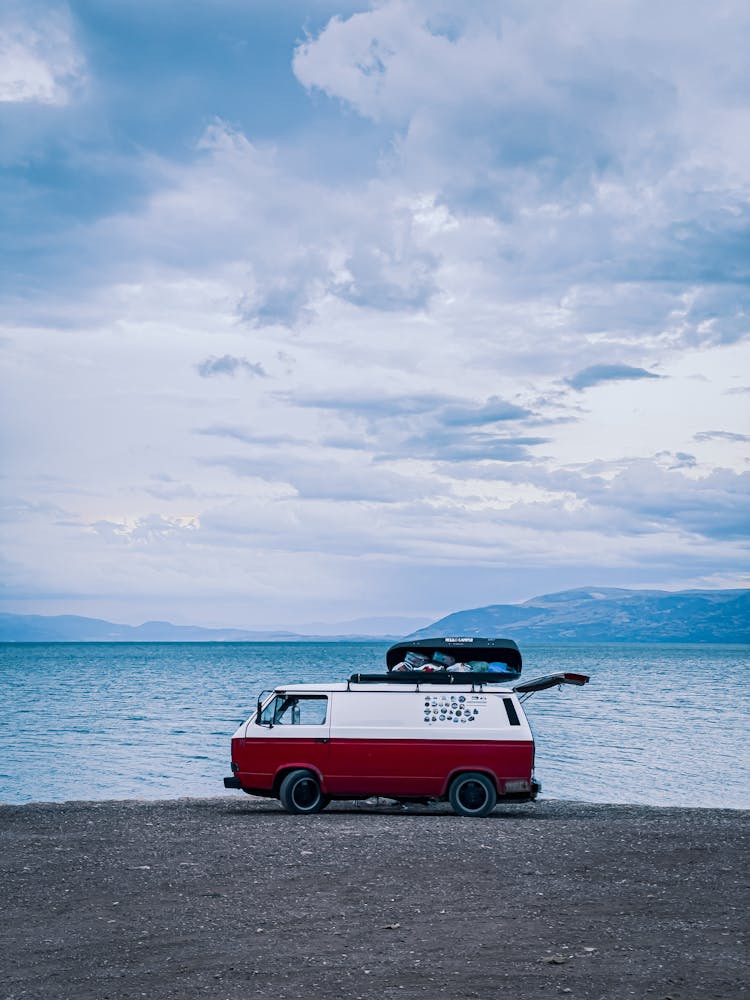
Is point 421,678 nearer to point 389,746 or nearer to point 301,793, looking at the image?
point 389,746

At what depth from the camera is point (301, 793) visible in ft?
68.6

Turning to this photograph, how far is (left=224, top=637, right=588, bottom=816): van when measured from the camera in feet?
67.2

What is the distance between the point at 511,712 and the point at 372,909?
342 inches

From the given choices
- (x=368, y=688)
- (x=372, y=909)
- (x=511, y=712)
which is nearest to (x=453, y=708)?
(x=511, y=712)

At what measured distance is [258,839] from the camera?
17297 millimetres

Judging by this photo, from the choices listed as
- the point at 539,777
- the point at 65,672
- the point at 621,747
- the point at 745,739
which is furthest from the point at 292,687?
the point at 65,672

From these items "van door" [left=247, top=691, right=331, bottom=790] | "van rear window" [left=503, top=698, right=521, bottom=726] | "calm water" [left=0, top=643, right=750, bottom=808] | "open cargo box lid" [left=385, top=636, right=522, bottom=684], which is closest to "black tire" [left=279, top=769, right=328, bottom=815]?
"van door" [left=247, top=691, right=331, bottom=790]

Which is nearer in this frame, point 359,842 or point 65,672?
point 359,842

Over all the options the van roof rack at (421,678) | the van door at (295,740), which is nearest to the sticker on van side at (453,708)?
the van roof rack at (421,678)

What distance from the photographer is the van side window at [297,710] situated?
20.8 meters

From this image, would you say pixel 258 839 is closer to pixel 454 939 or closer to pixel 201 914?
pixel 201 914

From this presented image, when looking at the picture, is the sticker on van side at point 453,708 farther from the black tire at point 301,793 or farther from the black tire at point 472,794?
the black tire at point 301,793

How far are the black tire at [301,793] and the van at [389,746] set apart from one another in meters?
0.02

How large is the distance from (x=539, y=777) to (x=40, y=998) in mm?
26080
